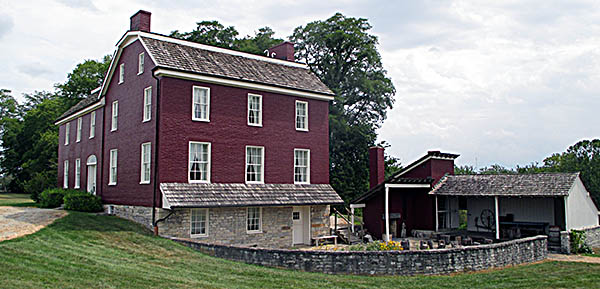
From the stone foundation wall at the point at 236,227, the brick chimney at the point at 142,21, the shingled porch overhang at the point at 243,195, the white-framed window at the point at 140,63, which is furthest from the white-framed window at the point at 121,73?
the stone foundation wall at the point at 236,227

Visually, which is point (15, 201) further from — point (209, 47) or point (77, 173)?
point (209, 47)

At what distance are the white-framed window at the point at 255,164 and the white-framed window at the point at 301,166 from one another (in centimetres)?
195

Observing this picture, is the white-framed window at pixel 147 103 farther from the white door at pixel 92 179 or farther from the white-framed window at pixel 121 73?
the white door at pixel 92 179

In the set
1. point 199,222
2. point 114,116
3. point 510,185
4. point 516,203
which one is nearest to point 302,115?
point 199,222

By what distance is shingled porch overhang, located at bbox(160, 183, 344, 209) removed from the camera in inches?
715

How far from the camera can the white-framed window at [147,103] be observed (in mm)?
19984

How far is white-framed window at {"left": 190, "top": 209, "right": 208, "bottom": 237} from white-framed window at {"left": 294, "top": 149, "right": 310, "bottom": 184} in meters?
5.03

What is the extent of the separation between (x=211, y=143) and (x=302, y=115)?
524 centimetres

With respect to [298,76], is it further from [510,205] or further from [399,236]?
[510,205]

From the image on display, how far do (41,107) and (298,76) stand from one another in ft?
105

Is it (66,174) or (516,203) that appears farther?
(66,174)

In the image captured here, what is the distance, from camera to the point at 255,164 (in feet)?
69.9

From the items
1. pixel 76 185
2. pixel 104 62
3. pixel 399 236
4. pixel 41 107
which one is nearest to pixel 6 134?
pixel 41 107

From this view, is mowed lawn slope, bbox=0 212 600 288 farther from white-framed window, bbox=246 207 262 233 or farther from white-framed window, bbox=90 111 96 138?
white-framed window, bbox=90 111 96 138
